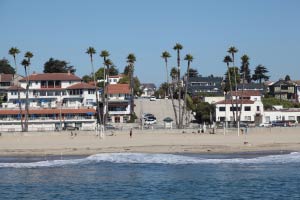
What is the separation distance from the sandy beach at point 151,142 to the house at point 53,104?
16.3m

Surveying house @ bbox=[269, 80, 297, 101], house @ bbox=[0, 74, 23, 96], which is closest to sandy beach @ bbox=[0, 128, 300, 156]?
house @ bbox=[0, 74, 23, 96]

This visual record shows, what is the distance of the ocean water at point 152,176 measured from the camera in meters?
26.2

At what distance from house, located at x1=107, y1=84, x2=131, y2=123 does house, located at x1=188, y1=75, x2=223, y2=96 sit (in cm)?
3955

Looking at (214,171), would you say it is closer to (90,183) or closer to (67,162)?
(90,183)

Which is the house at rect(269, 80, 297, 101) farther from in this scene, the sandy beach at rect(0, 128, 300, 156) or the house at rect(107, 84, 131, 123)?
the sandy beach at rect(0, 128, 300, 156)

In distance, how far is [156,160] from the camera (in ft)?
127

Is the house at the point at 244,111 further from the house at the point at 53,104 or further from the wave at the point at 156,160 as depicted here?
the wave at the point at 156,160

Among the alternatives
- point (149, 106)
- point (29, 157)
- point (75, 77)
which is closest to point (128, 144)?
point (29, 157)

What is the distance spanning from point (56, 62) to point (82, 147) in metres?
85.6

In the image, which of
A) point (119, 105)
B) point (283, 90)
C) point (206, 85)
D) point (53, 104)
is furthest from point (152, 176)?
point (206, 85)

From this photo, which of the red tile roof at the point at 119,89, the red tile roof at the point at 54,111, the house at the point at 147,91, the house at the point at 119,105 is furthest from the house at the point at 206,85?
the red tile roof at the point at 54,111

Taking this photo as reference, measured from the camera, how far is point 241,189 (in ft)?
→ 88.7

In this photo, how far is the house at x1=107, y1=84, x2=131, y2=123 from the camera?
8544cm

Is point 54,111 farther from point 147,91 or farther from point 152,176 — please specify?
point 147,91
